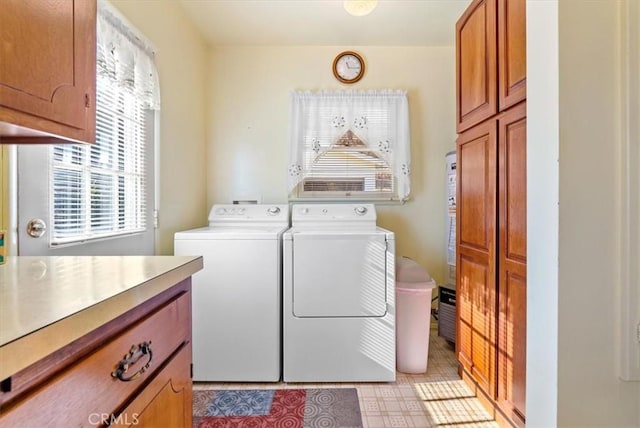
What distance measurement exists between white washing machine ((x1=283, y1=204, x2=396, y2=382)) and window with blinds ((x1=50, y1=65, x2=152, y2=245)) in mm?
892

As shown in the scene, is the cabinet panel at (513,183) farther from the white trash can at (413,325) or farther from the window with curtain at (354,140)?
the window with curtain at (354,140)

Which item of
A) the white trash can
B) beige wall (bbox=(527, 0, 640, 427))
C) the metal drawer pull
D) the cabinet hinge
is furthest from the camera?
the white trash can

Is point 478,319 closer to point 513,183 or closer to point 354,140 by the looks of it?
point 513,183

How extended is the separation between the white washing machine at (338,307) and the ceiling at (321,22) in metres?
1.58

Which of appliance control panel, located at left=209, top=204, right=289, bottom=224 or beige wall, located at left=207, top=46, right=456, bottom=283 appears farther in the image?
beige wall, located at left=207, top=46, right=456, bottom=283

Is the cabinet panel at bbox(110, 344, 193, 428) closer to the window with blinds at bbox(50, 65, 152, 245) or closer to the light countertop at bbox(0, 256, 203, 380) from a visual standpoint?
the light countertop at bbox(0, 256, 203, 380)

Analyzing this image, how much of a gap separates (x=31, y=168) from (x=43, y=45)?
562mm

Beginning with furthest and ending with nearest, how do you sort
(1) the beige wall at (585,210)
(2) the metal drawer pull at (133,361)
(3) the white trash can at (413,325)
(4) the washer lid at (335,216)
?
(4) the washer lid at (335,216), (3) the white trash can at (413,325), (1) the beige wall at (585,210), (2) the metal drawer pull at (133,361)

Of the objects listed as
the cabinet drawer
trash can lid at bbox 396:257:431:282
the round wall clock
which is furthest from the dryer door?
the round wall clock

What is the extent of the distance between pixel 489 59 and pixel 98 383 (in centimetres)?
194

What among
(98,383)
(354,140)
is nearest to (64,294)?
(98,383)

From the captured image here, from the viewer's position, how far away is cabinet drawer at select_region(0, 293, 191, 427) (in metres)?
0.47

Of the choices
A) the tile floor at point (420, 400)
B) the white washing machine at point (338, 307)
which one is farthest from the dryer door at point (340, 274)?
the tile floor at point (420, 400)

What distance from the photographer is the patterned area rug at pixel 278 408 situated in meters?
1.61
